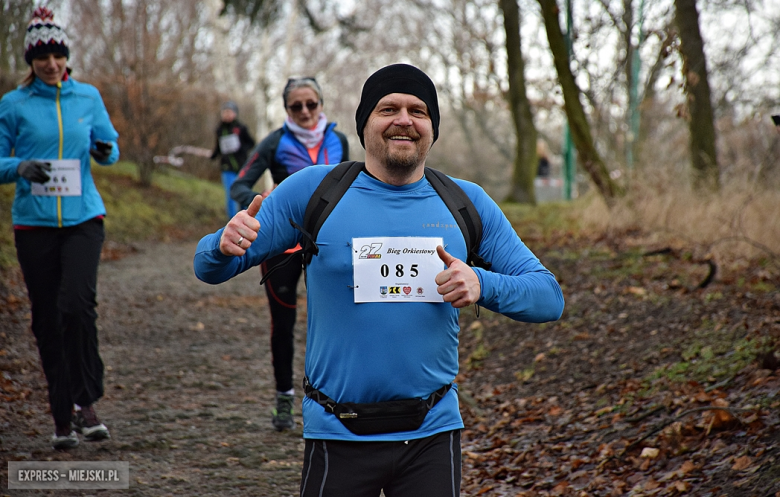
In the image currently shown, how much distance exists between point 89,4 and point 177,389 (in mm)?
24923

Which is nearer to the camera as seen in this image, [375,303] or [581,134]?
[375,303]

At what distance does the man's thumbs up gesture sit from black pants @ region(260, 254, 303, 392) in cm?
285

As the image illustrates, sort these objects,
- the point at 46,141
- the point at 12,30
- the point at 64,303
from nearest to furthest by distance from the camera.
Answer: the point at 64,303 < the point at 46,141 < the point at 12,30

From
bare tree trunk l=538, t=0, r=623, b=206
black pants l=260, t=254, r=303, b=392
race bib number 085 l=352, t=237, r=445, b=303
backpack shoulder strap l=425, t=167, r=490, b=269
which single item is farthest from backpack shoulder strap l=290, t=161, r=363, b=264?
bare tree trunk l=538, t=0, r=623, b=206

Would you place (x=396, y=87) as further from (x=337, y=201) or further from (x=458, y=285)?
(x=458, y=285)

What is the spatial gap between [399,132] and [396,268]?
0.48 metres

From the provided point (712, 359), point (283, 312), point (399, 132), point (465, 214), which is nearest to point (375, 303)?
point (465, 214)

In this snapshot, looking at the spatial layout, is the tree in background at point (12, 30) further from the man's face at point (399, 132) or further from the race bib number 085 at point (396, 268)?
the race bib number 085 at point (396, 268)

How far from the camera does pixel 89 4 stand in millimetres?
28062

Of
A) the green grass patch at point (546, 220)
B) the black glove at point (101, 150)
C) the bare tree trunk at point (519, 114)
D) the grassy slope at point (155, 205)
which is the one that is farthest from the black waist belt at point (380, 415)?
the bare tree trunk at point (519, 114)

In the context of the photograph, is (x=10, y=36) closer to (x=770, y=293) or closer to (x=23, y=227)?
(x=23, y=227)

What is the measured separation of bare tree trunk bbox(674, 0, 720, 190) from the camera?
35.4 ft

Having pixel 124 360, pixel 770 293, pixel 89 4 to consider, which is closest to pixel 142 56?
pixel 89 4

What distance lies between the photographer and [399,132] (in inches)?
112
